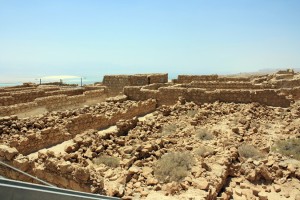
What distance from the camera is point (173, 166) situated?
→ 688cm

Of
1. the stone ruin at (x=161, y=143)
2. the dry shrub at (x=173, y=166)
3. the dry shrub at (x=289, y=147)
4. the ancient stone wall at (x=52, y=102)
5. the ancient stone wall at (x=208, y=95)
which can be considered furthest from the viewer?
the ancient stone wall at (x=208, y=95)

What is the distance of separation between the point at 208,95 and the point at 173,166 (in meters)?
8.19

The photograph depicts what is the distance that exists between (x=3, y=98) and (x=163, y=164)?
1176 cm

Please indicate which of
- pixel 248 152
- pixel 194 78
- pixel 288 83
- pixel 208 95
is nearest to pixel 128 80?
pixel 194 78

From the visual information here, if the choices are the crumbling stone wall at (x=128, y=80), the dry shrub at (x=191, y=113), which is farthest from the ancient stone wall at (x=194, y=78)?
the dry shrub at (x=191, y=113)

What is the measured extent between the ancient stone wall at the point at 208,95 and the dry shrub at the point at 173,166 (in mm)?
7216

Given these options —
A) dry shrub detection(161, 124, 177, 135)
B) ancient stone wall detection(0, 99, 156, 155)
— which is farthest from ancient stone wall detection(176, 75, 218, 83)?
dry shrub detection(161, 124, 177, 135)

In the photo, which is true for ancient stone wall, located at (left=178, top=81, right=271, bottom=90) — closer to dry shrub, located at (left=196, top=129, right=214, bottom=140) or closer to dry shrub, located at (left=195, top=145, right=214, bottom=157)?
dry shrub, located at (left=196, top=129, right=214, bottom=140)

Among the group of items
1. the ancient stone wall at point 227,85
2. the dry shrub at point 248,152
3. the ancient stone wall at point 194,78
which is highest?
the ancient stone wall at point 194,78

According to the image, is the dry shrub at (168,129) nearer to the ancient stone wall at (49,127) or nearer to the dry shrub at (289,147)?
the ancient stone wall at (49,127)

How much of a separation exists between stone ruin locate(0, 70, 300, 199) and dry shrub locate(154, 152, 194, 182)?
0.11m

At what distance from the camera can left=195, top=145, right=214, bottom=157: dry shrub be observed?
778cm

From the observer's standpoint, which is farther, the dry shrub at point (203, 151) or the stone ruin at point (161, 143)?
the dry shrub at point (203, 151)

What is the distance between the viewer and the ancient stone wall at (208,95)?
13.3 metres
